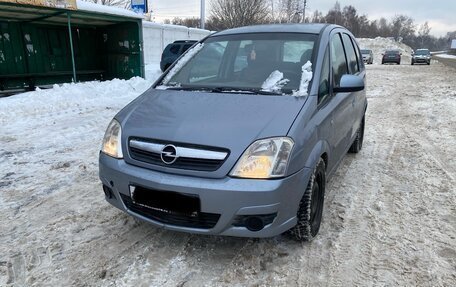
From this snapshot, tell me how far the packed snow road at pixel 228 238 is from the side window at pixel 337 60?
4.27 feet

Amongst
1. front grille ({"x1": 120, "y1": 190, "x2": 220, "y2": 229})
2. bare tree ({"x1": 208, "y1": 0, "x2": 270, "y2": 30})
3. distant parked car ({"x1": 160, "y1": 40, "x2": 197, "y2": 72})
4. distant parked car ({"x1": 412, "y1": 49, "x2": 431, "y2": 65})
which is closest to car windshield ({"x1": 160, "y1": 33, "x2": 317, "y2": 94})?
front grille ({"x1": 120, "y1": 190, "x2": 220, "y2": 229})

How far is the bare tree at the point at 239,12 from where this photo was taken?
123 ft

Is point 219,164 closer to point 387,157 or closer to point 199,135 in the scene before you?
point 199,135

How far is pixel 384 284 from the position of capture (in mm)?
2623

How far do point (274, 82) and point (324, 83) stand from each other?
0.45 m

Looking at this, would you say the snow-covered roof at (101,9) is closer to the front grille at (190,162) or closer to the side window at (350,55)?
the side window at (350,55)

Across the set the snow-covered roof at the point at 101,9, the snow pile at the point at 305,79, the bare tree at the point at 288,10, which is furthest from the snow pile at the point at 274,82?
the bare tree at the point at 288,10

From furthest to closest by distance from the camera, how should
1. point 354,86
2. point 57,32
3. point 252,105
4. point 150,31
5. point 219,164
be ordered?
1. point 150,31
2. point 57,32
3. point 354,86
4. point 252,105
5. point 219,164

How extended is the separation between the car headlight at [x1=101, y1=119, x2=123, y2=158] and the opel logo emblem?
455mm

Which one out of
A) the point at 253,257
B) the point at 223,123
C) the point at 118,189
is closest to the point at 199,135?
the point at 223,123

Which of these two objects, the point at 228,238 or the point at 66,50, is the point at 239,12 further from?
the point at 228,238

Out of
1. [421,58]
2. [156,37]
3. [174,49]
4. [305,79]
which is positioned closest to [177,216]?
[305,79]

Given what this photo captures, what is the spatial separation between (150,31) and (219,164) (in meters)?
18.8

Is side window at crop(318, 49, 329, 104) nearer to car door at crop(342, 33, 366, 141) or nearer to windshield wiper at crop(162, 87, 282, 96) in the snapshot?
windshield wiper at crop(162, 87, 282, 96)
